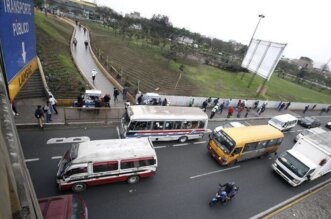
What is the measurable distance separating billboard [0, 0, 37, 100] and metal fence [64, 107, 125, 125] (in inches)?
215

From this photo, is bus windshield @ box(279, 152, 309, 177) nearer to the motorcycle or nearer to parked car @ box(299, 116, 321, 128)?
the motorcycle

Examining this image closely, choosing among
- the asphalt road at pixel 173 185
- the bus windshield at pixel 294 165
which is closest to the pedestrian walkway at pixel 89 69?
the asphalt road at pixel 173 185

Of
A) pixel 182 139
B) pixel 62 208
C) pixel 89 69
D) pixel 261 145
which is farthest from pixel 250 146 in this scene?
pixel 89 69

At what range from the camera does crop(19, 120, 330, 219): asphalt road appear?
976cm

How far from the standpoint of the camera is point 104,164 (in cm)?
966

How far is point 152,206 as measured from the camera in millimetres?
10000

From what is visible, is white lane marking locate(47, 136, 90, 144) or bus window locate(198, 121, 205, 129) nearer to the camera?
white lane marking locate(47, 136, 90, 144)

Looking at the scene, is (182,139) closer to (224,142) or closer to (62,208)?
(224,142)

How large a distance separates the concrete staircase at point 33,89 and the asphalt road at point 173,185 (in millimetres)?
4828

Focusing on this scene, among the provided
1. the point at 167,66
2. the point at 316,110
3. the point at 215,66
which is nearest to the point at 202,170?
the point at 167,66

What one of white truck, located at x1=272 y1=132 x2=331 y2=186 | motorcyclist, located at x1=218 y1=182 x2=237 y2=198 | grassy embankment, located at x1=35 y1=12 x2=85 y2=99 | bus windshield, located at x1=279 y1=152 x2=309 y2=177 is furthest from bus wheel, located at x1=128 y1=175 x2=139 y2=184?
grassy embankment, located at x1=35 y1=12 x2=85 y2=99

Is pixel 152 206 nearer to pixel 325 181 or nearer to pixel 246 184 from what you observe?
pixel 246 184

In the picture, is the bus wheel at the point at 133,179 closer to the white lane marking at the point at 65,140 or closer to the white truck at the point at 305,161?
the white lane marking at the point at 65,140

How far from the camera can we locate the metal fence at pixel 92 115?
569 inches
